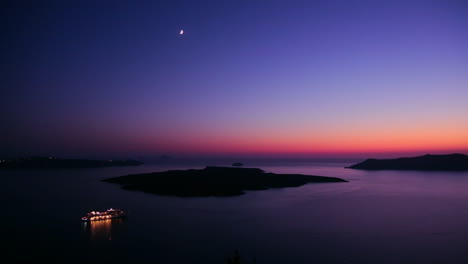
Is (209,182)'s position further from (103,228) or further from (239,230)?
(239,230)

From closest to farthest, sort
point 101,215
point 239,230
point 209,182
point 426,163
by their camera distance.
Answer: point 239,230
point 101,215
point 209,182
point 426,163

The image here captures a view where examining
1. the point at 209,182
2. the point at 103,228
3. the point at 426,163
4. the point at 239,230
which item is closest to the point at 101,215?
the point at 103,228

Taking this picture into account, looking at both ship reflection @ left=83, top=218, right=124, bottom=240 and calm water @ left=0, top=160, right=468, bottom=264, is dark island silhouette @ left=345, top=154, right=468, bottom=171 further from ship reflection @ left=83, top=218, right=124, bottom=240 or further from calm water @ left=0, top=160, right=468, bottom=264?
ship reflection @ left=83, top=218, right=124, bottom=240

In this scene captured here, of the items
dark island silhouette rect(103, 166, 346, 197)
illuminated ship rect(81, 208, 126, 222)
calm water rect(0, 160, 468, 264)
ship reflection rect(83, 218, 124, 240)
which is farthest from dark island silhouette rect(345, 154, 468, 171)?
ship reflection rect(83, 218, 124, 240)

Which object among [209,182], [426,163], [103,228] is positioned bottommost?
[103,228]

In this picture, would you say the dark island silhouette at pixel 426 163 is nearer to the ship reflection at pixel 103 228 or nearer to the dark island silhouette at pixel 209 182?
the dark island silhouette at pixel 209 182

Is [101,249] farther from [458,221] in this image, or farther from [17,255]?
[458,221]

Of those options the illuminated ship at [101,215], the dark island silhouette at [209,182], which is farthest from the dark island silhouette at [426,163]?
the illuminated ship at [101,215]
